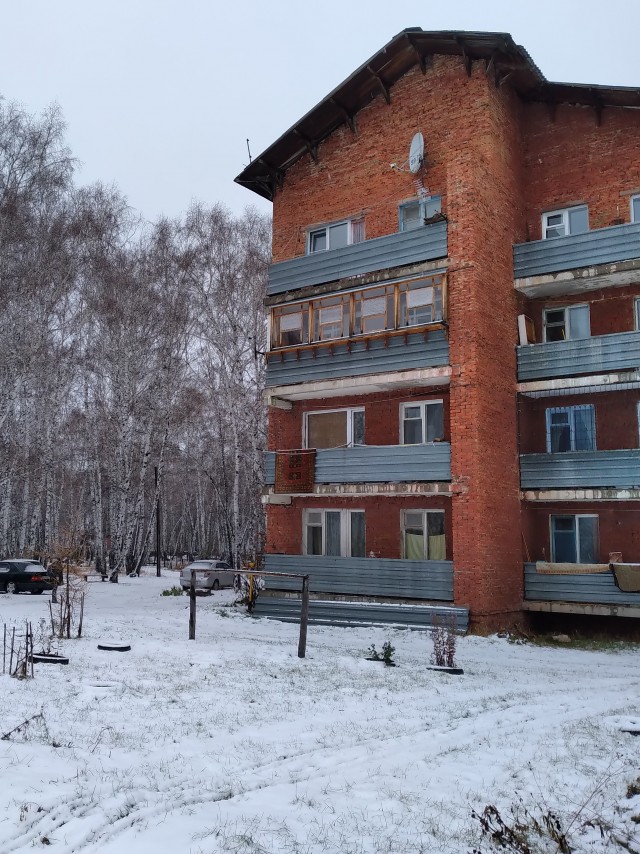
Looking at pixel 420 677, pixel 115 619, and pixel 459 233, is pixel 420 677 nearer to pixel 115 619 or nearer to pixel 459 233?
pixel 115 619

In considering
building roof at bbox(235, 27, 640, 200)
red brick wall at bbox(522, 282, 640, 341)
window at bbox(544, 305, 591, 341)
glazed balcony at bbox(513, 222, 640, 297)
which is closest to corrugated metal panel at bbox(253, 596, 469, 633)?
window at bbox(544, 305, 591, 341)

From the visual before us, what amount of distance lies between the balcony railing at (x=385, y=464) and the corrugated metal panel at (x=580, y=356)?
11.8 ft

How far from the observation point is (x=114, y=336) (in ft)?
117

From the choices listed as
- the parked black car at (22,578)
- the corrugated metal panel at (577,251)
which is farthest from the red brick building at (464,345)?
the parked black car at (22,578)

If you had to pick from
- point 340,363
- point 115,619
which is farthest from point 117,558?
point 340,363

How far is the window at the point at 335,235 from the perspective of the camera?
2414 cm

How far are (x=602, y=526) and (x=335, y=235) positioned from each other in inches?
474

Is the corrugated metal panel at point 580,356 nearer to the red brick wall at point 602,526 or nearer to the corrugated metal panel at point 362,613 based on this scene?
the red brick wall at point 602,526

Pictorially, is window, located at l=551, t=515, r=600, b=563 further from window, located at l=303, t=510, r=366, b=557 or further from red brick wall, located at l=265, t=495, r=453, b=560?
window, located at l=303, t=510, r=366, b=557

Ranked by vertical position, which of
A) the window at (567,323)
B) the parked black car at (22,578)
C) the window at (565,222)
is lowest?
the parked black car at (22,578)

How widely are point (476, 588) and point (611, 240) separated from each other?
32.7 ft

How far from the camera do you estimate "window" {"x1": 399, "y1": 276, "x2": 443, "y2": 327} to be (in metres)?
21.2

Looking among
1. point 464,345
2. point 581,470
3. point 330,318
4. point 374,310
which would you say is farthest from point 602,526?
point 330,318

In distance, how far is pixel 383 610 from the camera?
20.7 meters
